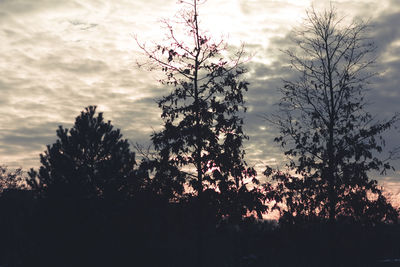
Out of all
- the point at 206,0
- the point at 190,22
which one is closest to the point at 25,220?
the point at 190,22

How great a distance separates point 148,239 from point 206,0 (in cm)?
1163

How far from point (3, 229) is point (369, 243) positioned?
3405 centimetres

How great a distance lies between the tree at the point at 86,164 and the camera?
20.2 meters

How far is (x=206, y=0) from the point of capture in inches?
787

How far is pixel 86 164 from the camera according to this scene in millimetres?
20828

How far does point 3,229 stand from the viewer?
100ft

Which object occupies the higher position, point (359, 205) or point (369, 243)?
point (359, 205)

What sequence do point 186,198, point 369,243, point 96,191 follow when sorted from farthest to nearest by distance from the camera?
point 369,243, point 96,191, point 186,198

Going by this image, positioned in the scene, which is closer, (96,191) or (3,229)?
(96,191)

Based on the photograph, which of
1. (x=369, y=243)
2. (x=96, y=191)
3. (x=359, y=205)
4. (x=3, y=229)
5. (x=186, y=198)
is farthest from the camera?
(x=369, y=243)

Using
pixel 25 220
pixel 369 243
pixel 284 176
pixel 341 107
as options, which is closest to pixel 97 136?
pixel 25 220

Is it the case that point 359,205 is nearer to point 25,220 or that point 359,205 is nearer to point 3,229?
point 25,220

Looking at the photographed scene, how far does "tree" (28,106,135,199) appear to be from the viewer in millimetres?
20203

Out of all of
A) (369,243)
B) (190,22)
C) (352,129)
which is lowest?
(369,243)
